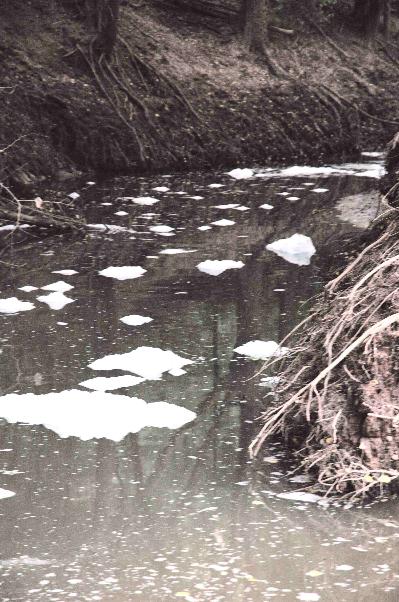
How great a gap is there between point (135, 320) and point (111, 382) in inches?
51.2

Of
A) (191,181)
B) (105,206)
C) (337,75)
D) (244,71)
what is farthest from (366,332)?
(337,75)

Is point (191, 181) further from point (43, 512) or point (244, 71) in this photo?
point (43, 512)

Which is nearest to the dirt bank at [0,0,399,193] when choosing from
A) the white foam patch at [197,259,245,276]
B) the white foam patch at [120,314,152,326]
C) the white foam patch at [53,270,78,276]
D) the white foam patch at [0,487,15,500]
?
the white foam patch at [53,270,78,276]

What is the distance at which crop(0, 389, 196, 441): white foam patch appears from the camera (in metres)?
5.17

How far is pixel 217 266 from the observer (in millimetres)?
8594

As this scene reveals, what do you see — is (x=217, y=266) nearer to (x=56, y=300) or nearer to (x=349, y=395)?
(x=56, y=300)

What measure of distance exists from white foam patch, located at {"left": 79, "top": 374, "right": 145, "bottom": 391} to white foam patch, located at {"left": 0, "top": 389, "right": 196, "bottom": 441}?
4.8 inches

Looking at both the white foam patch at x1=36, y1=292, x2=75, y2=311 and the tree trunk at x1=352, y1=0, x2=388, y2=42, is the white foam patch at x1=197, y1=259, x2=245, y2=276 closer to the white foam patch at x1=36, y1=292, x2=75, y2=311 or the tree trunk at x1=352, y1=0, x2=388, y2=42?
the white foam patch at x1=36, y1=292, x2=75, y2=311

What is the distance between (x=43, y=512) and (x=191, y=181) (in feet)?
28.9

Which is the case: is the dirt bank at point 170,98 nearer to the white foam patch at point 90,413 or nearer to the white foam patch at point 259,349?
the white foam patch at point 259,349

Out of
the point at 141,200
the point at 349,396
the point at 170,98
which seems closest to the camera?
the point at 349,396

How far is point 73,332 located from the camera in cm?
678

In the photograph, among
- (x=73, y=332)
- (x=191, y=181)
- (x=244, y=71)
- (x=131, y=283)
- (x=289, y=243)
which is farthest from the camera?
(x=244, y=71)

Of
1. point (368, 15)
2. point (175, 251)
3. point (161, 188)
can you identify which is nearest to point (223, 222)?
point (175, 251)
